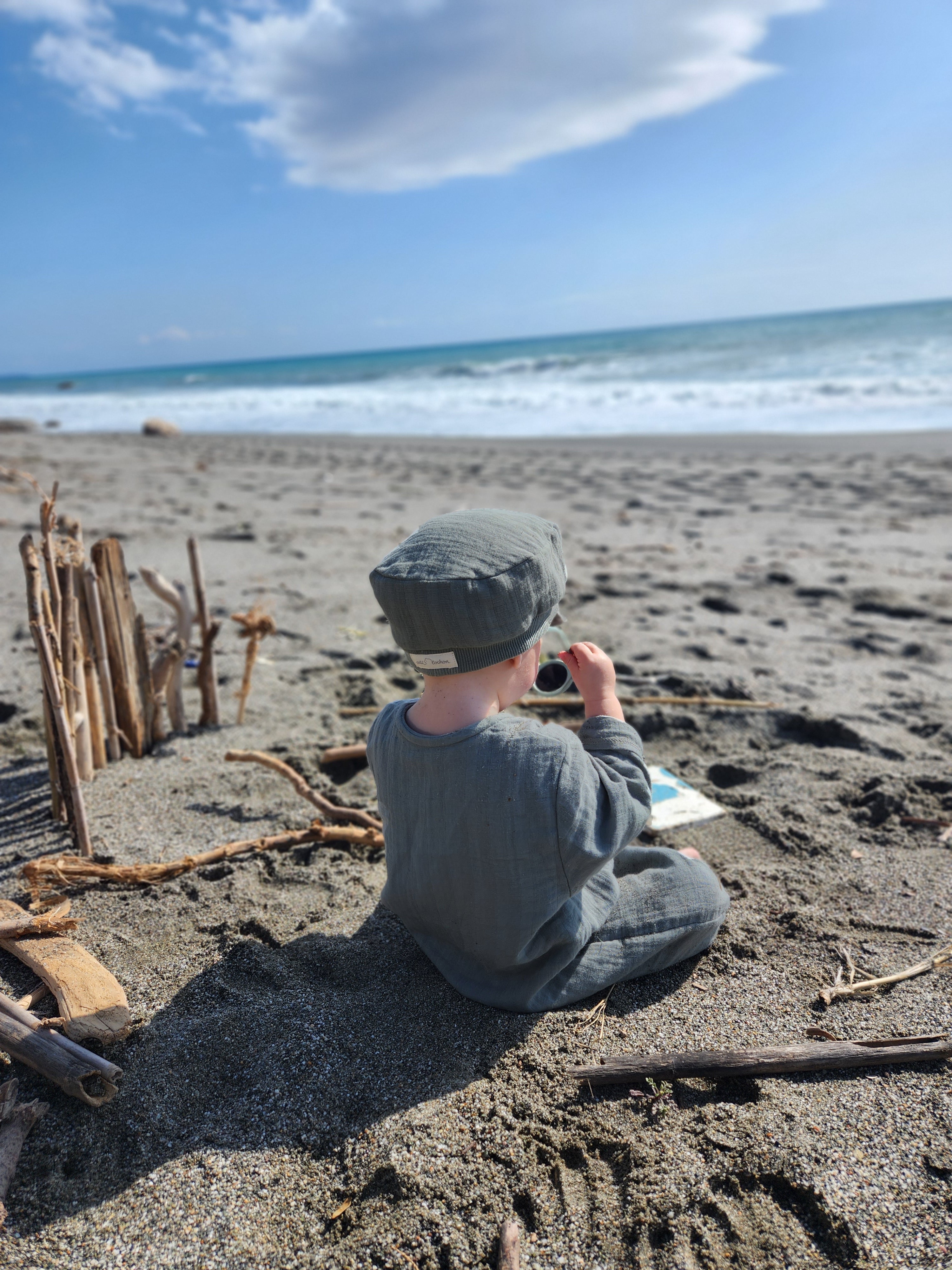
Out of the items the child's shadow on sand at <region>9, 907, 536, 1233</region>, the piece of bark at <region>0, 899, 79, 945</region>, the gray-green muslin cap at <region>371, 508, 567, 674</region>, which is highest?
the gray-green muslin cap at <region>371, 508, 567, 674</region>

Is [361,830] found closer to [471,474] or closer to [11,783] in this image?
[11,783]

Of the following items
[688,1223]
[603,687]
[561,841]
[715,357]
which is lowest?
[688,1223]

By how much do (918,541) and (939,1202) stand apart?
5.23 metres

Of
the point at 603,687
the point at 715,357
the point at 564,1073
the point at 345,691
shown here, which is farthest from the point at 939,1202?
the point at 715,357

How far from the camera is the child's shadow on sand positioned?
4.81 ft

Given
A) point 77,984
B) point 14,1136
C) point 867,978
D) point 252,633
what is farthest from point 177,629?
point 867,978

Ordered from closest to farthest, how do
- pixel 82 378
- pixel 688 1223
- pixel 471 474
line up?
pixel 688 1223
pixel 471 474
pixel 82 378

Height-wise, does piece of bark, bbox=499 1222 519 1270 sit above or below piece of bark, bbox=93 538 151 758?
below

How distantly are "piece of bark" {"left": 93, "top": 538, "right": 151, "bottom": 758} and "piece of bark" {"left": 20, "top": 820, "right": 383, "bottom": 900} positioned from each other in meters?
0.61

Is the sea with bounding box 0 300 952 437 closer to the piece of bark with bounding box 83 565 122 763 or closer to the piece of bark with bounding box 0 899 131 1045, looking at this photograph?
the piece of bark with bounding box 83 565 122 763

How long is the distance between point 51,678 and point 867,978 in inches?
85.0

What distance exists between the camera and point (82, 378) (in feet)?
213

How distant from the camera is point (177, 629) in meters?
2.99

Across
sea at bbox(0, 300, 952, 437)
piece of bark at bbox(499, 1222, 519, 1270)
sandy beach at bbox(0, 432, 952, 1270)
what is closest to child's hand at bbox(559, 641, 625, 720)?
sandy beach at bbox(0, 432, 952, 1270)
